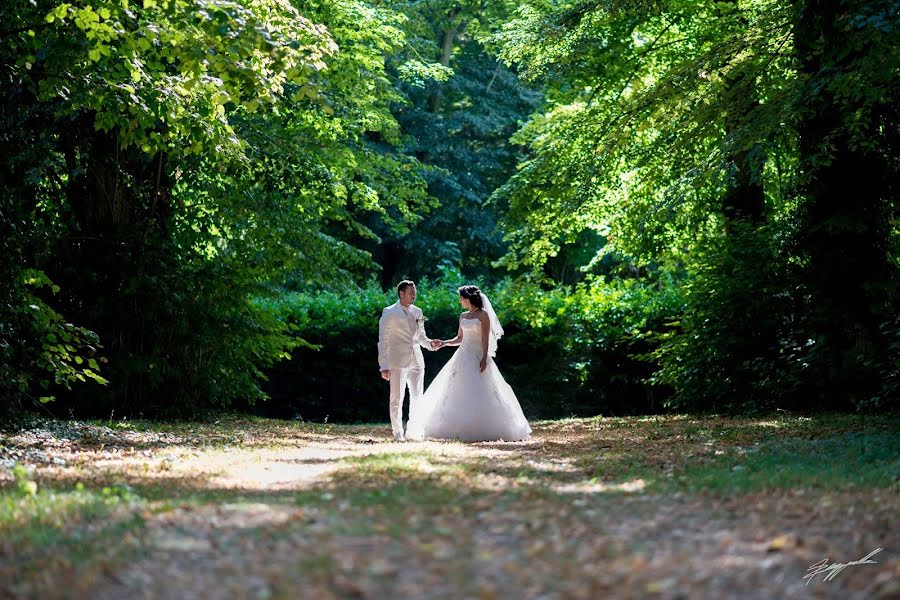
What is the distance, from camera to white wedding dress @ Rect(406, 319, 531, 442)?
43.9 feet

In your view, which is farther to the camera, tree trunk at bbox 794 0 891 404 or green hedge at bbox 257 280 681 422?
green hedge at bbox 257 280 681 422

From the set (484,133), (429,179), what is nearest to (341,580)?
(429,179)

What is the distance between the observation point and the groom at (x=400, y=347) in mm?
13820

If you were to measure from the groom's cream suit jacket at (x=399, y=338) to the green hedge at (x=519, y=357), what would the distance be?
20.5ft

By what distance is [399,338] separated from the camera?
1383cm

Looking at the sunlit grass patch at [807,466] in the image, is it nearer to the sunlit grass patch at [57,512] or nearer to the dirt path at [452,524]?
the dirt path at [452,524]

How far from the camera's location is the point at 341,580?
167 inches

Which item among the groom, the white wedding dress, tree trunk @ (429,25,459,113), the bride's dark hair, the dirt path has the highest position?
tree trunk @ (429,25,459,113)

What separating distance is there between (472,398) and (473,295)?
4.96 ft

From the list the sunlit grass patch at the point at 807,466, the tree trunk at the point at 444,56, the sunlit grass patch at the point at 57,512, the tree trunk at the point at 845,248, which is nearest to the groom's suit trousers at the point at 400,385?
the sunlit grass patch at the point at 807,466

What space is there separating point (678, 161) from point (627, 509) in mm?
11479

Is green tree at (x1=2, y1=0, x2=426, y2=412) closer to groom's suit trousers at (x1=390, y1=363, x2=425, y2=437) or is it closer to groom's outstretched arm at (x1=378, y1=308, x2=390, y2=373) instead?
groom's outstretched arm at (x1=378, y1=308, x2=390, y2=373)

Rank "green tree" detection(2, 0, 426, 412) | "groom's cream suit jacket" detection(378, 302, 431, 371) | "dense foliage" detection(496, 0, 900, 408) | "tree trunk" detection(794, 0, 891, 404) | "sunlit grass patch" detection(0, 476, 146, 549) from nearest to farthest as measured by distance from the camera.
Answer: "sunlit grass patch" detection(0, 476, 146, 549) → "green tree" detection(2, 0, 426, 412) → "dense foliage" detection(496, 0, 900, 408) → "groom's cream suit jacket" detection(378, 302, 431, 371) → "tree trunk" detection(794, 0, 891, 404)

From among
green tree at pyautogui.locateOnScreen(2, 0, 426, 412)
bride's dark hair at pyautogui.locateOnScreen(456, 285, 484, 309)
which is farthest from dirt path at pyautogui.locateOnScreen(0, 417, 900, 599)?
green tree at pyautogui.locateOnScreen(2, 0, 426, 412)
